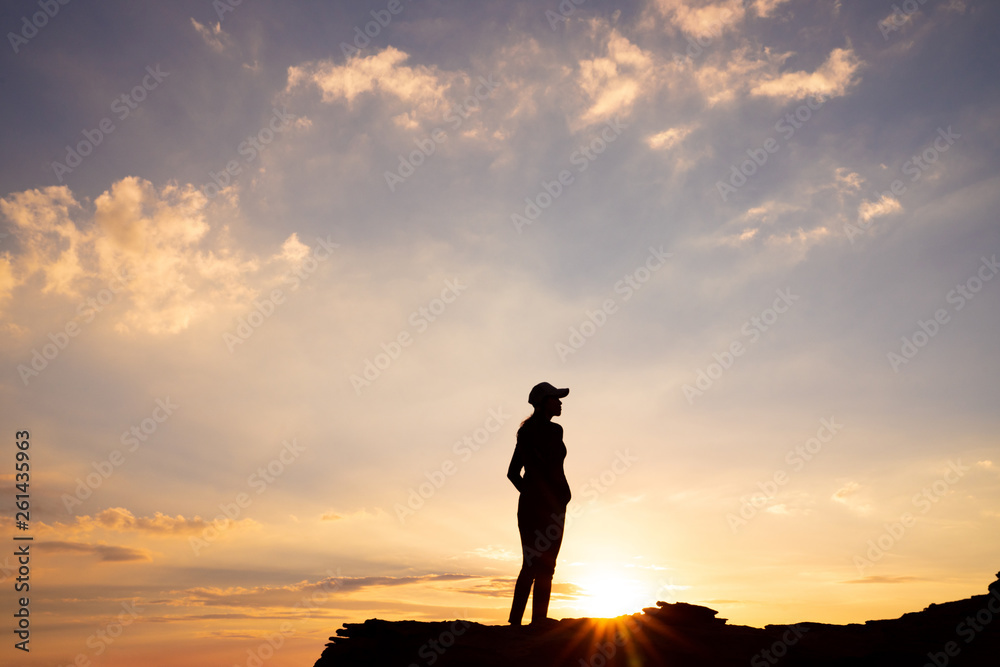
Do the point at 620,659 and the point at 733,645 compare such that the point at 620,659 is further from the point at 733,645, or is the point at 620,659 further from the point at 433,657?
the point at 433,657

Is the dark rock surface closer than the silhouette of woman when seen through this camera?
Yes

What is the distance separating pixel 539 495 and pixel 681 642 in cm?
277

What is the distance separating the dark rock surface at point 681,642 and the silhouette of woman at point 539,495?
1.08m

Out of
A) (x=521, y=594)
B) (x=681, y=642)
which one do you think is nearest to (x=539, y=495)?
(x=521, y=594)

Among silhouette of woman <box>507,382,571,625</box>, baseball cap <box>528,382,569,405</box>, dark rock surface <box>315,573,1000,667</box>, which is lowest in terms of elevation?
dark rock surface <box>315,573,1000,667</box>

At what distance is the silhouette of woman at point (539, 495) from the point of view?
28.4 feet

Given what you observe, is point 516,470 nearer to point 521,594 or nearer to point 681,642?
point 521,594

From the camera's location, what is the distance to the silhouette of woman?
865 centimetres

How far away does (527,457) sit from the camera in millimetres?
9016

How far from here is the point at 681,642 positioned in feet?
22.1

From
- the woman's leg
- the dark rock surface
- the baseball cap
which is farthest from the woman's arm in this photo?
the dark rock surface

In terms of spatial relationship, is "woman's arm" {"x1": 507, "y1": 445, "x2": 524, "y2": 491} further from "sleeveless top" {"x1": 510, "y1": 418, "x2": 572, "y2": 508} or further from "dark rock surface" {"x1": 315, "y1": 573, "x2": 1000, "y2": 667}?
"dark rock surface" {"x1": 315, "y1": 573, "x2": 1000, "y2": 667}

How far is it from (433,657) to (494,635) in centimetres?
75

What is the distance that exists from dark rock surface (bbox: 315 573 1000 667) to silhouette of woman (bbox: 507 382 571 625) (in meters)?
1.08
